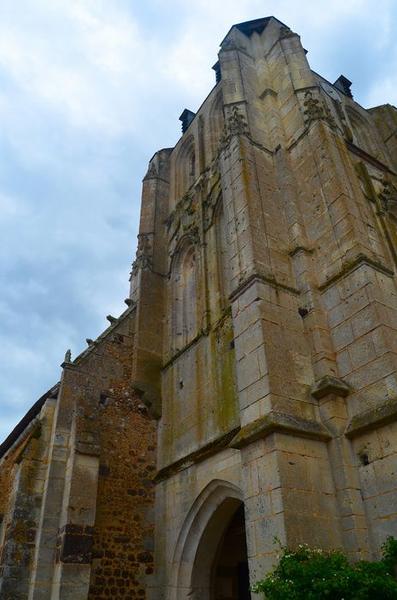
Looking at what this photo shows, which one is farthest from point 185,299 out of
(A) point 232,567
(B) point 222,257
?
(A) point 232,567

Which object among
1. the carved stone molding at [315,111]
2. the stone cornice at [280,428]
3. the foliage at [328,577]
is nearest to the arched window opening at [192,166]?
the carved stone molding at [315,111]

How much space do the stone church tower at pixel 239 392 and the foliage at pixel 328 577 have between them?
0.27m

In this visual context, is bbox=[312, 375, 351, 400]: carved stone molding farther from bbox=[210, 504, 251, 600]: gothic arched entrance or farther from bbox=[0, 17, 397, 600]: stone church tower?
bbox=[210, 504, 251, 600]: gothic arched entrance

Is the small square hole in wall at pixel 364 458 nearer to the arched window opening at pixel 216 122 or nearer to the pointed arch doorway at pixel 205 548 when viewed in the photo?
the pointed arch doorway at pixel 205 548

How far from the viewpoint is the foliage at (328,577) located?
4.72 m

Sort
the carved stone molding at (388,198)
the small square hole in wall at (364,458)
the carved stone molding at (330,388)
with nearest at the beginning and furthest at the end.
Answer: the small square hole in wall at (364,458) < the carved stone molding at (330,388) < the carved stone molding at (388,198)

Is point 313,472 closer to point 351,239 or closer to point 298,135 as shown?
point 351,239

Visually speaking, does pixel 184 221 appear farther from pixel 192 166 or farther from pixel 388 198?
pixel 388 198

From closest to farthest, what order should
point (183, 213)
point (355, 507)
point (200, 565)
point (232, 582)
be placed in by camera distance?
point (355, 507), point (200, 565), point (232, 582), point (183, 213)

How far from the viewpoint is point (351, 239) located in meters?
7.86

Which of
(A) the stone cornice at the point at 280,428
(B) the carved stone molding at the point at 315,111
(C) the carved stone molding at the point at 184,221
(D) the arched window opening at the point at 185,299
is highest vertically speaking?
(C) the carved stone molding at the point at 184,221

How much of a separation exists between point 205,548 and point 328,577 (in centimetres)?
436

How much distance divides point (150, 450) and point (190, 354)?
223cm

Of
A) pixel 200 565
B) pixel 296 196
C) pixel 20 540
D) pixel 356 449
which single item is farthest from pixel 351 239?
pixel 20 540
